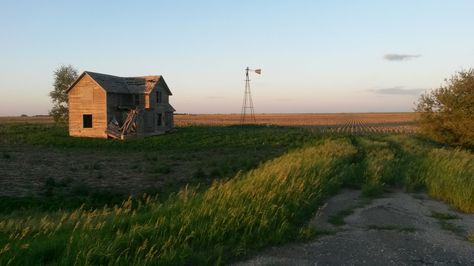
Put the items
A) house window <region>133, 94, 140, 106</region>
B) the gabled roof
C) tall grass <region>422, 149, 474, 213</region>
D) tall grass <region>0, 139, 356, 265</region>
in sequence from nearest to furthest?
tall grass <region>0, 139, 356, 265</region>
tall grass <region>422, 149, 474, 213</region>
the gabled roof
house window <region>133, 94, 140, 106</region>

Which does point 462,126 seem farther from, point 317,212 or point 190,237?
point 190,237

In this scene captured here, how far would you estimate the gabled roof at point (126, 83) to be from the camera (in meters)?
35.7

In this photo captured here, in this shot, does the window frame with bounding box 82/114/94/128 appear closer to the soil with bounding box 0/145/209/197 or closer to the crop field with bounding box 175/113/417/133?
the soil with bounding box 0/145/209/197

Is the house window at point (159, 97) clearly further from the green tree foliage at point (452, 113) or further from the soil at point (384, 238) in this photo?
the soil at point (384, 238)

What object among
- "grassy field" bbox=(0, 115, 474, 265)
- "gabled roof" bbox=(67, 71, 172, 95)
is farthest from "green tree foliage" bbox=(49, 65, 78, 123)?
"grassy field" bbox=(0, 115, 474, 265)

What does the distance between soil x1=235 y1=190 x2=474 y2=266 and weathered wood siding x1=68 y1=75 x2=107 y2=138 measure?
2949cm

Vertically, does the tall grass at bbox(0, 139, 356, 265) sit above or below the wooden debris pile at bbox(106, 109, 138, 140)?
below

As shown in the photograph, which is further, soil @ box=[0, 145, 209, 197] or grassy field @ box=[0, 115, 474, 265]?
soil @ box=[0, 145, 209, 197]

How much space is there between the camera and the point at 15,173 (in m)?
15.9

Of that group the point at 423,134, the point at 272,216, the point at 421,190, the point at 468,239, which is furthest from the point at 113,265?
the point at 423,134

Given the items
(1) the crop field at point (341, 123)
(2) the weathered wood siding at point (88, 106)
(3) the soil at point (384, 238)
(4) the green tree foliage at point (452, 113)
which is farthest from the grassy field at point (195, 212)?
(1) the crop field at point (341, 123)

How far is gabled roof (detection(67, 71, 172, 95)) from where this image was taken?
117 feet

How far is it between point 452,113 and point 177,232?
2463cm

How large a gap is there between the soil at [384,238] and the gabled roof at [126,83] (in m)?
30.4
